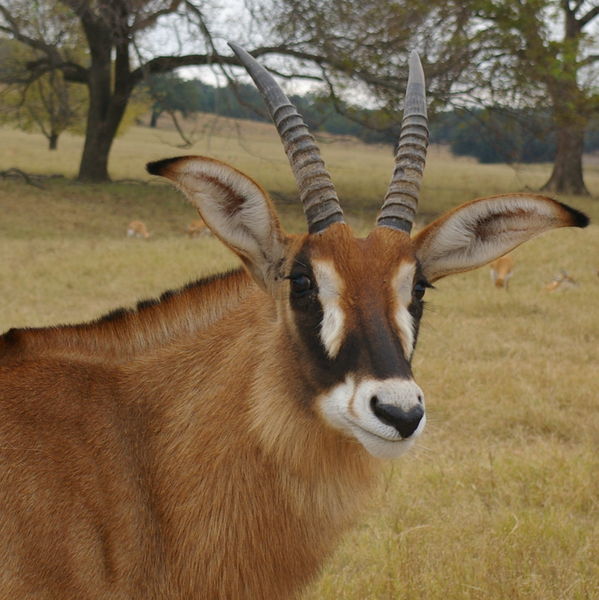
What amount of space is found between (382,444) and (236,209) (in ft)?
3.80

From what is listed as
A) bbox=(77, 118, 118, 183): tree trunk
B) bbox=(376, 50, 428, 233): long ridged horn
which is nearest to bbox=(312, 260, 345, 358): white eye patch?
bbox=(376, 50, 428, 233): long ridged horn

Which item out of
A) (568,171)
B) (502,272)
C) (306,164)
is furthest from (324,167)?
(568,171)

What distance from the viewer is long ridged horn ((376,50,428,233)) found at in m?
3.69

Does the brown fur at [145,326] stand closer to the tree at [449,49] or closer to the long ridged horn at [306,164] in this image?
the long ridged horn at [306,164]

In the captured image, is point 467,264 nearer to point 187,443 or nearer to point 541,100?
point 187,443

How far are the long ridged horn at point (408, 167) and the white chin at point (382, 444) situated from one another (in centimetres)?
97

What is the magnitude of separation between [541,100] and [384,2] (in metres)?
5.71

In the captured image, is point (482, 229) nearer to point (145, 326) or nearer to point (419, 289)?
point (419, 289)

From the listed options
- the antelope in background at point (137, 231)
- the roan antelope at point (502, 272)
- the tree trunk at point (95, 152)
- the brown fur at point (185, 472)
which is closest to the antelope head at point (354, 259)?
the brown fur at point (185, 472)

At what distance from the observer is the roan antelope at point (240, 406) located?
3.16m

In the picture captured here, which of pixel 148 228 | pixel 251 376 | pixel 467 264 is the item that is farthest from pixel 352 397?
pixel 148 228

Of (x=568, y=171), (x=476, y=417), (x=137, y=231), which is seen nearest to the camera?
(x=476, y=417)

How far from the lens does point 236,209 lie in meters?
3.55

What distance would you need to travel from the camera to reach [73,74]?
31469 millimetres
